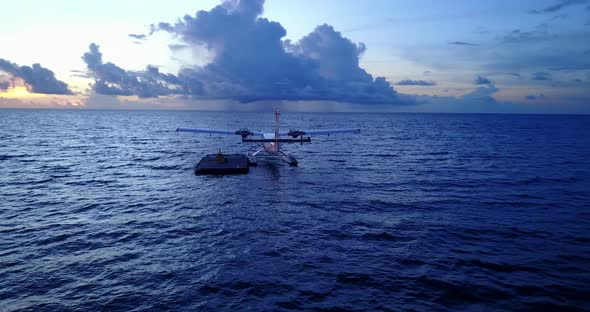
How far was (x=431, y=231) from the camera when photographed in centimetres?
2327

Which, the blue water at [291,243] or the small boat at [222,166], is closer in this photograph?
the blue water at [291,243]

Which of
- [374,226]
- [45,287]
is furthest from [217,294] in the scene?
[374,226]

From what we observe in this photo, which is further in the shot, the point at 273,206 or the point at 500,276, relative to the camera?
the point at 273,206

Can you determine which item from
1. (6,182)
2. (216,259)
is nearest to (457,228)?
(216,259)

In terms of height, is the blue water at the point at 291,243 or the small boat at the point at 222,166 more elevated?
Result: the small boat at the point at 222,166

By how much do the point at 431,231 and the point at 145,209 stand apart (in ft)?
74.1

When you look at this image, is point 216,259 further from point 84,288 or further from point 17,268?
point 17,268

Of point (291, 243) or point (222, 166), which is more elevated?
point (222, 166)

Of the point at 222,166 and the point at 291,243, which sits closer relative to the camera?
the point at 291,243

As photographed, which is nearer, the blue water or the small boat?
the blue water

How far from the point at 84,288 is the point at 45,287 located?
1900mm

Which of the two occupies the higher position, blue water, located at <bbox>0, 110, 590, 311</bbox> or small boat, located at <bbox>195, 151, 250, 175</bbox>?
small boat, located at <bbox>195, 151, 250, 175</bbox>

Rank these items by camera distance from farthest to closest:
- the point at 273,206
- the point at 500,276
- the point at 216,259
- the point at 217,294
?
1. the point at 273,206
2. the point at 216,259
3. the point at 500,276
4. the point at 217,294

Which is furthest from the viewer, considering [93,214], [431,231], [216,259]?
[93,214]
